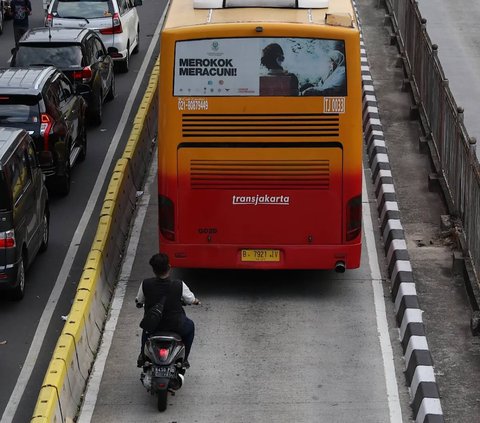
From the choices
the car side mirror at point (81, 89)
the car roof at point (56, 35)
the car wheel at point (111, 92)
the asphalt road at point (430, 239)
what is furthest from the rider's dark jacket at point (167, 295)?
the car wheel at point (111, 92)

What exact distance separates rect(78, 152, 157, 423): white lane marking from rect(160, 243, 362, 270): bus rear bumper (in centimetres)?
95

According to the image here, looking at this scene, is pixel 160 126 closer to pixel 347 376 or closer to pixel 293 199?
pixel 293 199

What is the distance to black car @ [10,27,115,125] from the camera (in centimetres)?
2628

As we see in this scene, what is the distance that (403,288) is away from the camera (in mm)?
17312

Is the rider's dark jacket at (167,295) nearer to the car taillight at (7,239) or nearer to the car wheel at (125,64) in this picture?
the car taillight at (7,239)

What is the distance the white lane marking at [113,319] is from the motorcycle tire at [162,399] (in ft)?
2.18

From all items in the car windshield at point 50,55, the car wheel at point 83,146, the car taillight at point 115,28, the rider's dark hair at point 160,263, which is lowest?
the car taillight at point 115,28

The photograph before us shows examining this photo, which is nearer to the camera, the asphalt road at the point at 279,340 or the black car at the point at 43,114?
the asphalt road at the point at 279,340

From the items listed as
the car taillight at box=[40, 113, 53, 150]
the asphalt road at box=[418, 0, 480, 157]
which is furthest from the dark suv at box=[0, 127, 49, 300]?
the asphalt road at box=[418, 0, 480, 157]

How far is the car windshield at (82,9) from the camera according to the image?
1224 inches

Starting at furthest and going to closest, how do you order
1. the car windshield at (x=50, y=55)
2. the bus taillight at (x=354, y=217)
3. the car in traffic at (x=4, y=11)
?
the car in traffic at (x=4, y=11) < the car windshield at (x=50, y=55) < the bus taillight at (x=354, y=217)

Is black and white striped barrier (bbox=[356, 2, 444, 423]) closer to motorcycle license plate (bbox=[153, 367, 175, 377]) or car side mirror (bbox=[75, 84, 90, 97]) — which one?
motorcycle license plate (bbox=[153, 367, 175, 377])

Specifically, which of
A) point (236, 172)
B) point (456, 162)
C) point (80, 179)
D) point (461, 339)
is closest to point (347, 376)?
point (461, 339)

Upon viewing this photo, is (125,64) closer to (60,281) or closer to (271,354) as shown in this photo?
(60,281)
